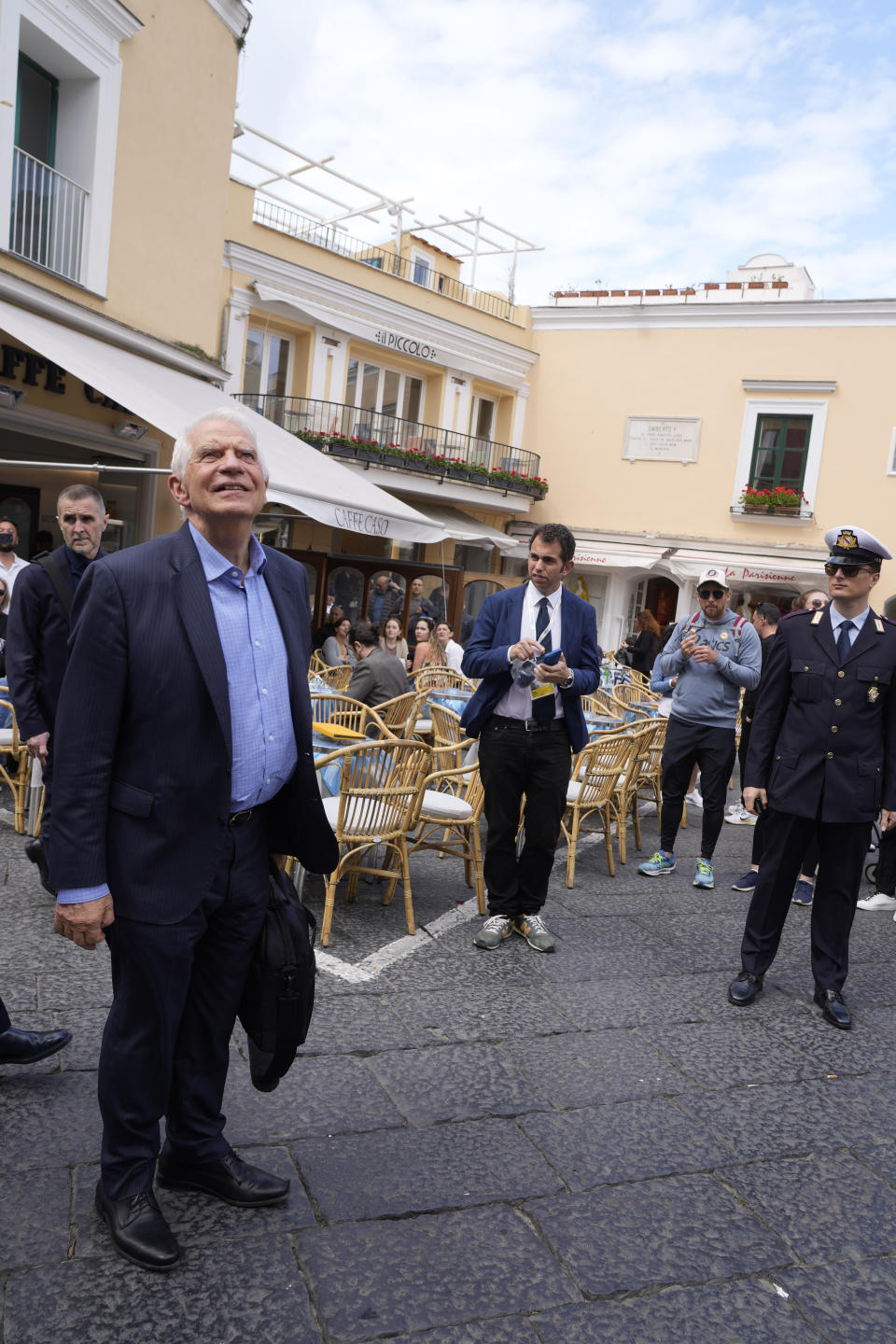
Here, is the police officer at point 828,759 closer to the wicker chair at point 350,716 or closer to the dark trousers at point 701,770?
the dark trousers at point 701,770

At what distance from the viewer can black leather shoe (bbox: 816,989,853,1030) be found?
3.84 metres

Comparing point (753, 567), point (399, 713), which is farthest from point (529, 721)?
point (753, 567)

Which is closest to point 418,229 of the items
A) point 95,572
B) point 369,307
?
point 369,307

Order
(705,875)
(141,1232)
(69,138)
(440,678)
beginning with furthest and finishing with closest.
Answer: (69,138) → (440,678) → (705,875) → (141,1232)

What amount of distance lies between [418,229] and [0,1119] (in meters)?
20.1

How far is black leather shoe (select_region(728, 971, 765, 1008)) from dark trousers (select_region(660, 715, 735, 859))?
5.60 feet

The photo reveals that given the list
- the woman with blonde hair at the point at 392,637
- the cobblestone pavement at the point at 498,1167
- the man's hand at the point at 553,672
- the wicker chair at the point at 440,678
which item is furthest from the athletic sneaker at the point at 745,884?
the woman with blonde hair at the point at 392,637

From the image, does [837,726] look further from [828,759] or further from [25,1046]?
[25,1046]

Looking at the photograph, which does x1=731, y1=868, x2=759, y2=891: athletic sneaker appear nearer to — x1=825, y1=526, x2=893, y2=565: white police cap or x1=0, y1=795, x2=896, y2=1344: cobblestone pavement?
x1=0, y1=795, x2=896, y2=1344: cobblestone pavement

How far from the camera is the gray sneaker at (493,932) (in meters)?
4.29

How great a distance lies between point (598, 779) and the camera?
5805 millimetres

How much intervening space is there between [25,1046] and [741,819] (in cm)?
634

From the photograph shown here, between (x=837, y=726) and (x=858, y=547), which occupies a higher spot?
(x=858, y=547)

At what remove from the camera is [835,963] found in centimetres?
394
